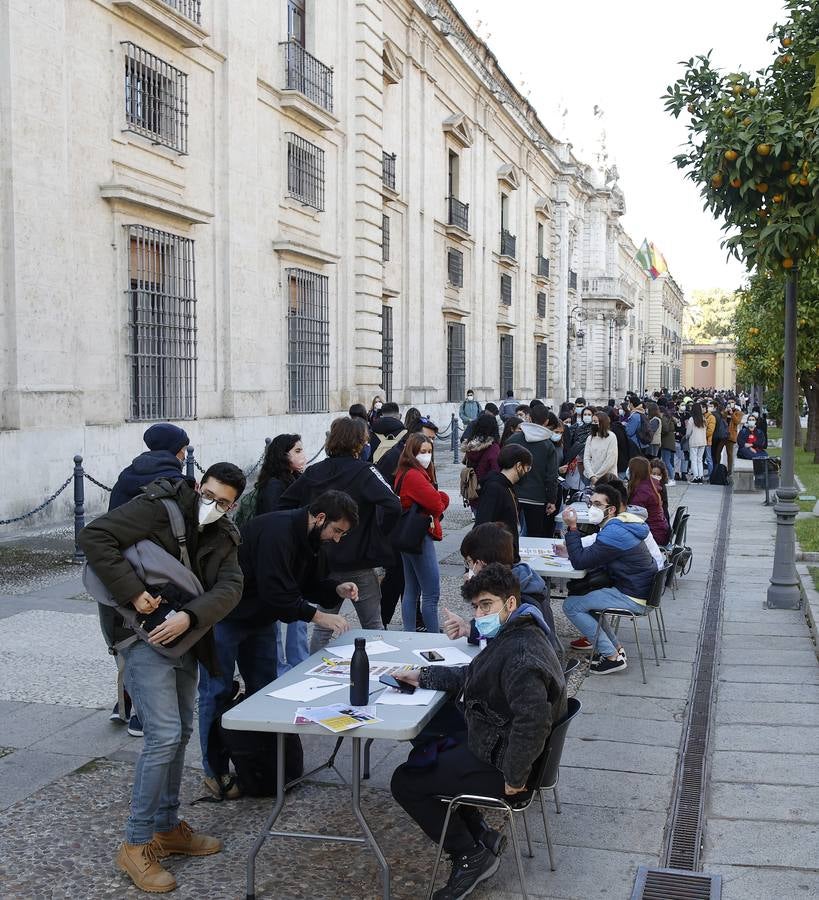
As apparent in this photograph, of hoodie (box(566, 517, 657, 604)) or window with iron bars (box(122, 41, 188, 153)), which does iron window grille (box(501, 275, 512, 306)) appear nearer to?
window with iron bars (box(122, 41, 188, 153))

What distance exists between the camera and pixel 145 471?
5.52 meters

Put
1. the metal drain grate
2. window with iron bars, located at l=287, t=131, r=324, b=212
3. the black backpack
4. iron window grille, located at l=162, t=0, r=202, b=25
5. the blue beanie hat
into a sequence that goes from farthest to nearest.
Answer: the black backpack → window with iron bars, located at l=287, t=131, r=324, b=212 → iron window grille, located at l=162, t=0, r=202, b=25 → the blue beanie hat → the metal drain grate

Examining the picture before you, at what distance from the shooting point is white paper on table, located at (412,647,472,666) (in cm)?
475

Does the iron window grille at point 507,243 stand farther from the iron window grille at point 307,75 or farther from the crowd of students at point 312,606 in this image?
the crowd of students at point 312,606

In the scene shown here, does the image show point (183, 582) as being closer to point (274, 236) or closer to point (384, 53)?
point (274, 236)

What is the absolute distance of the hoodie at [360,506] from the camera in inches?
261

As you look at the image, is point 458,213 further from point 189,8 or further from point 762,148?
point 762,148

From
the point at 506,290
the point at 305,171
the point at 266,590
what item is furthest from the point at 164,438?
the point at 506,290

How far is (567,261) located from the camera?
4753cm

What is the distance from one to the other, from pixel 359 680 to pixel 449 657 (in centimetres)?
77

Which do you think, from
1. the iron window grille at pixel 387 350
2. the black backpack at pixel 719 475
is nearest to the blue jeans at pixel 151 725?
the black backpack at pixel 719 475

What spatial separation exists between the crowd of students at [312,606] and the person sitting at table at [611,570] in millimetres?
10

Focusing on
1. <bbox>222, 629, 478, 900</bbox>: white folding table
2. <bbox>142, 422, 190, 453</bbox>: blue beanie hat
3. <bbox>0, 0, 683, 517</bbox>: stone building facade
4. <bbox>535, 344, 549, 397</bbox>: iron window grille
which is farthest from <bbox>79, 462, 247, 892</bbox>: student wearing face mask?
<bbox>535, 344, 549, 397</bbox>: iron window grille

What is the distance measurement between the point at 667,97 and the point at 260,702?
20.9 ft
